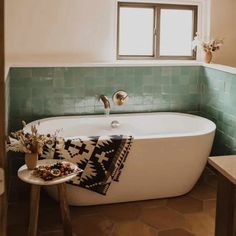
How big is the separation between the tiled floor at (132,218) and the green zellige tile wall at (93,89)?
0.94 metres

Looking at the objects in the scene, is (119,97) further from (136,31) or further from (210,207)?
(210,207)

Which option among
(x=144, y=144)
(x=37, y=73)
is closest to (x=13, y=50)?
(x=37, y=73)

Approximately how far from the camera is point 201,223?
9.06 feet

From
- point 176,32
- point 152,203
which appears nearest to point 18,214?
point 152,203

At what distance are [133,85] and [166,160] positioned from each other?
112cm

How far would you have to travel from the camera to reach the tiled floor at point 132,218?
2.64m

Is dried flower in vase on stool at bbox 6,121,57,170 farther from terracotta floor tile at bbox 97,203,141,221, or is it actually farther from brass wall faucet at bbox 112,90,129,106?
brass wall faucet at bbox 112,90,129,106

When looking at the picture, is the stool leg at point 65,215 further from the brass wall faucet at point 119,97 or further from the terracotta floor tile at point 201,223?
the brass wall faucet at point 119,97

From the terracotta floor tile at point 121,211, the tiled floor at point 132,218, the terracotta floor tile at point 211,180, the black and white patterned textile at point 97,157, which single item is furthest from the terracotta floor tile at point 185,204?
the black and white patterned textile at point 97,157

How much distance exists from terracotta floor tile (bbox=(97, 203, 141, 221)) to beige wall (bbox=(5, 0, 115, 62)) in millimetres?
1607

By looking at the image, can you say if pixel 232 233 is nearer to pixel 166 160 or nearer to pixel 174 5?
pixel 166 160

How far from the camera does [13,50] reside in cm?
363

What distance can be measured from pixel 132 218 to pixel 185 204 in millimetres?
517

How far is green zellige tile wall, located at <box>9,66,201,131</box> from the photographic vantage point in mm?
3570
